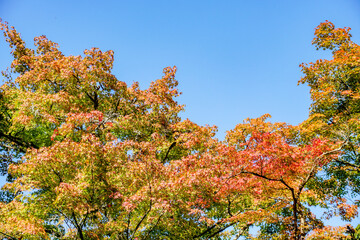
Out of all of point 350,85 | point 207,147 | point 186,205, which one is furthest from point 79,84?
point 350,85

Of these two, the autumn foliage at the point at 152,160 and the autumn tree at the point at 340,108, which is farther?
the autumn tree at the point at 340,108

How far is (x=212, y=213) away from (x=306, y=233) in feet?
11.9

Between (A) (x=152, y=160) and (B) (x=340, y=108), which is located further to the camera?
(B) (x=340, y=108)

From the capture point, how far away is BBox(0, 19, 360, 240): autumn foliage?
7.35m

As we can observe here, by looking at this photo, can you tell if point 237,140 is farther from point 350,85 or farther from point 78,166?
point 78,166

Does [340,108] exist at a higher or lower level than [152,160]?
higher

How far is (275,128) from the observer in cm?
1454

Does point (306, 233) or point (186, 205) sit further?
point (306, 233)

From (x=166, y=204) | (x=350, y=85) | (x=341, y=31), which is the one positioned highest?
(x=341, y=31)

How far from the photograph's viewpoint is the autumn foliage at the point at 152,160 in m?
7.35

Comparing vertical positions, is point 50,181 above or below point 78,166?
below

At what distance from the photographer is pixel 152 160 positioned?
24.6 ft

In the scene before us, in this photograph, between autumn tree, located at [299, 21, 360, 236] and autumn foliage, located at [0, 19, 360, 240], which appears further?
autumn tree, located at [299, 21, 360, 236]

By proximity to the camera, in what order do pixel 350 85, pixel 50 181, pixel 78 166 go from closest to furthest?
pixel 50 181
pixel 78 166
pixel 350 85
